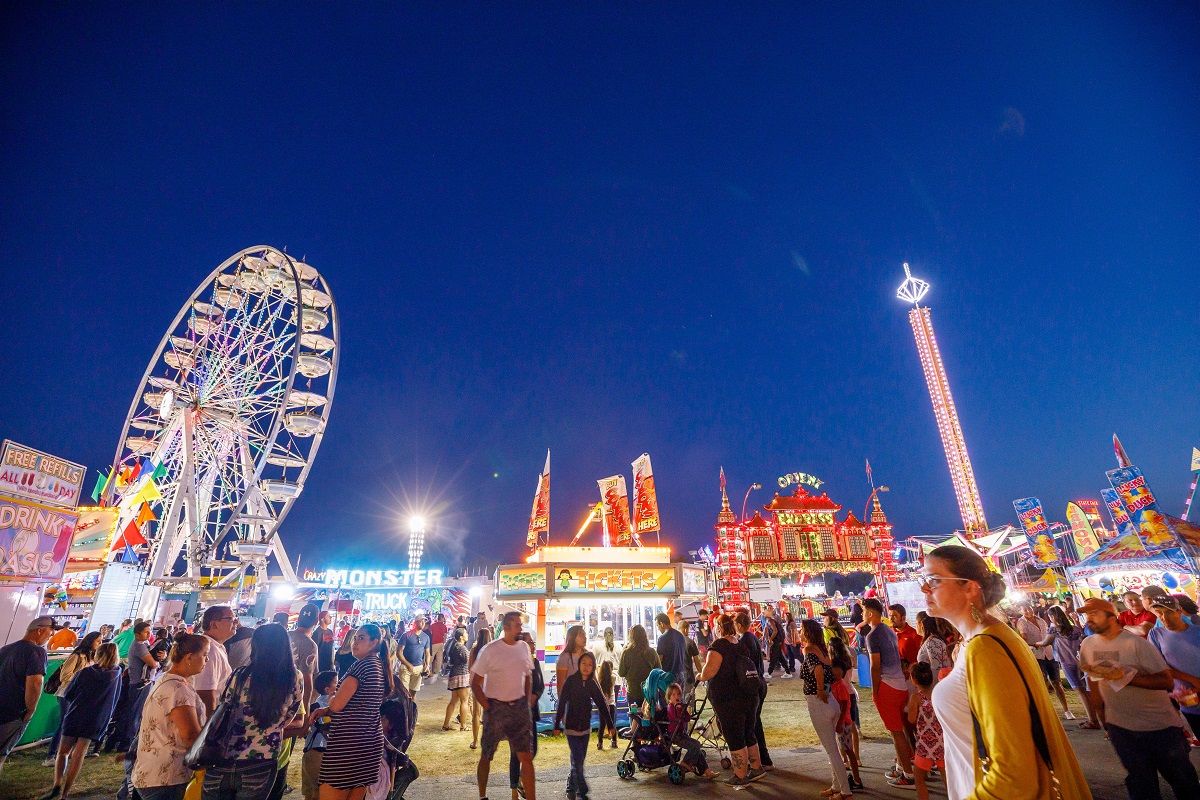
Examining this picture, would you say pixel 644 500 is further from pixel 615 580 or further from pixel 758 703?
pixel 758 703

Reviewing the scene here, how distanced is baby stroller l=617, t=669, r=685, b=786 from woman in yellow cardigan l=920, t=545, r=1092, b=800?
5640 millimetres

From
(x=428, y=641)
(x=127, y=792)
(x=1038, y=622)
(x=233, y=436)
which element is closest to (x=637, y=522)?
(x=428, y=641)

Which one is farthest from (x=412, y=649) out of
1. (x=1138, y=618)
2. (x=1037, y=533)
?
(x=1037, y=533)

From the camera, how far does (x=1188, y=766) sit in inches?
156

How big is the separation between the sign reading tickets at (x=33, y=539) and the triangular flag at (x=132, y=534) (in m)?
15.2

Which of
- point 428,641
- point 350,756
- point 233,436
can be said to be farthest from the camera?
point 233,436

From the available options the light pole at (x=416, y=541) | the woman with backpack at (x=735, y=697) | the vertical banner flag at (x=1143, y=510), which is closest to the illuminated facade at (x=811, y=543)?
the vertical banner flag at (x=1143, y=510)

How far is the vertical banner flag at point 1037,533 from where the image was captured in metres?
28.4

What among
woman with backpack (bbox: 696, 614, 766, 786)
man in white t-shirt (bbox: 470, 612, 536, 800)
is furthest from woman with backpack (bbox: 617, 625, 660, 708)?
man in white t-shirt (bbox: 470, 612, 536, 800)

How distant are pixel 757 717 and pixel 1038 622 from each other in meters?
7.46

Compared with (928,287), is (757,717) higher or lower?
lower

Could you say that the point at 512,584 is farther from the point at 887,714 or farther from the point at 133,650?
the point at 887,714

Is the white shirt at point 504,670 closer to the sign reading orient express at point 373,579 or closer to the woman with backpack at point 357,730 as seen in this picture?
the woman with backpack at point 357,730

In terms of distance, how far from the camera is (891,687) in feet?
21.1
